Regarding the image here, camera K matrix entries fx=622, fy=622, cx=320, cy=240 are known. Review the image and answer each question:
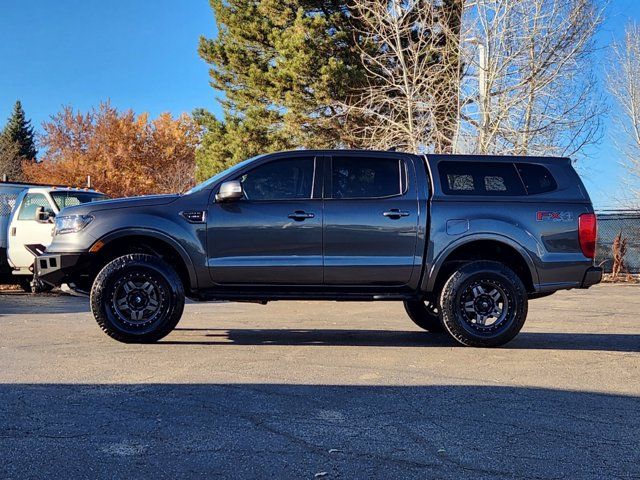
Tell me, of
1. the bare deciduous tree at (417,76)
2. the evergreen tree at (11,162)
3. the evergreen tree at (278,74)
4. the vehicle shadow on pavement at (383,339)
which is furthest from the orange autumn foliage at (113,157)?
the vehicle shadow on pavement at (383,339)

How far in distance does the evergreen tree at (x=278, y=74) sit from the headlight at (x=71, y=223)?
14930 mm

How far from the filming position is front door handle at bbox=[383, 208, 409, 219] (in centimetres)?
649

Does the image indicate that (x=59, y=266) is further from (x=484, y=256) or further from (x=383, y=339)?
(x=484, y=256)

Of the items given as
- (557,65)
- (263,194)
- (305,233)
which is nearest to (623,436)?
(305,233)

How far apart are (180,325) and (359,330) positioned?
7.81ft

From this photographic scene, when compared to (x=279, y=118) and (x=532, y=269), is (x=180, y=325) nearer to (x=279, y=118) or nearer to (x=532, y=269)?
(x=532, y=269)

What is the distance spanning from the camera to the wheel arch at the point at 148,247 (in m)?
6.39

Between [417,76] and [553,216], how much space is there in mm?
11983

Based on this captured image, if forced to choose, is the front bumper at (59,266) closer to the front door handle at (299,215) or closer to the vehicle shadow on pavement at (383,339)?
the vehicle shadow on pavement at (383,339)

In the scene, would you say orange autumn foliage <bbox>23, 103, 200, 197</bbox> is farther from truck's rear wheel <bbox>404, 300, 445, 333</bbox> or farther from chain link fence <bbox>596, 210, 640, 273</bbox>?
truck's rear wheel <bbox>404, 300, 445, 333</bbox>

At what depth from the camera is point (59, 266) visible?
21.0ft

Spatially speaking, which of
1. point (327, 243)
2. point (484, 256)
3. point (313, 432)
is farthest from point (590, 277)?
point (313, 432)

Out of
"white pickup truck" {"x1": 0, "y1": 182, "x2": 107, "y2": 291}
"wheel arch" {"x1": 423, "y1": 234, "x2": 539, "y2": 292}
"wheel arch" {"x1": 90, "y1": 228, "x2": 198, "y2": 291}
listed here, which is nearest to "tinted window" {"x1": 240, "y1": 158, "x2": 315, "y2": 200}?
"wheel arch" {"x1": 90, "y1": 228, "x2": 198, "y2": 291}

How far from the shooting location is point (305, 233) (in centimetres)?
646
